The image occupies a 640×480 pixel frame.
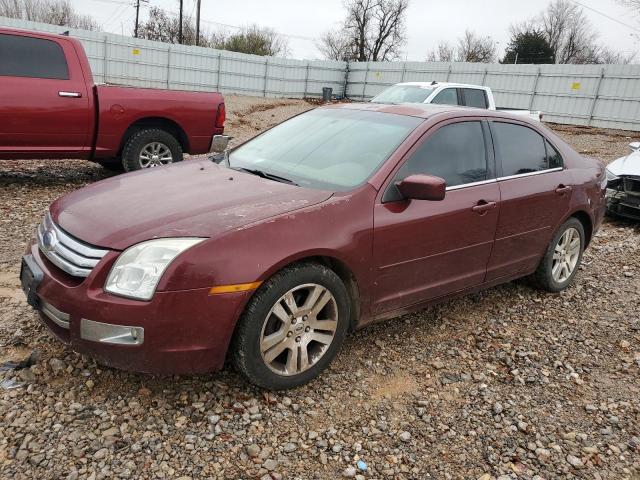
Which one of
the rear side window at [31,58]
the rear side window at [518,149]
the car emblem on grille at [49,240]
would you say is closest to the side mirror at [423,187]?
the rear side window at [518,149]

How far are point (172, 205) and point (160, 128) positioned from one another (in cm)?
486

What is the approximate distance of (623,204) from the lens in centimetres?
719

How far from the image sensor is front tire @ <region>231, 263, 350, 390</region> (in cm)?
259

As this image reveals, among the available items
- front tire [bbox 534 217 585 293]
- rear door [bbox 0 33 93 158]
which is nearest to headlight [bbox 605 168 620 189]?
front tire [bbox 534 217 585 293]

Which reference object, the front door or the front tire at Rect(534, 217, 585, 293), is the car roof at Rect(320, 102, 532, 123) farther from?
the front tire at Rect(534, 217, 585, 293)

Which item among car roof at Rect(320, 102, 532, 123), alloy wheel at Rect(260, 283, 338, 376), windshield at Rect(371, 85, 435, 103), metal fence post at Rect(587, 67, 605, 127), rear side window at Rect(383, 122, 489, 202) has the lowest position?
alloy wheel at Rect(260, 283, 338, 376)

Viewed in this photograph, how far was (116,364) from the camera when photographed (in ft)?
8.11

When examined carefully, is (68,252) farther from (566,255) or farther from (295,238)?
(566,255)

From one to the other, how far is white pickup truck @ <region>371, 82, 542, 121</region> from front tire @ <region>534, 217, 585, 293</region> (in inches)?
228

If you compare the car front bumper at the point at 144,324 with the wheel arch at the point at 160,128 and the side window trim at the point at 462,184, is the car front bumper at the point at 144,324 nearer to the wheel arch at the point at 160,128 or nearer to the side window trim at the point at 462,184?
the side window trim at the point at 462,184

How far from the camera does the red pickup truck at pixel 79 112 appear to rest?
6.03 m

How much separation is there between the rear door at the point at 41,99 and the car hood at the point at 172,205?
356cm

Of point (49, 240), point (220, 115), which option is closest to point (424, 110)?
point (49, 240)

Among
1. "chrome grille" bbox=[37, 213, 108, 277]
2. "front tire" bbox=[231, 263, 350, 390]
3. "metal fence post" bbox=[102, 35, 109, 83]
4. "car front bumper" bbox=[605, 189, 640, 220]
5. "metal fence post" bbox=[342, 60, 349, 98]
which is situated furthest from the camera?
"metal fence post" bbox=[342, 60, 349, 98]
